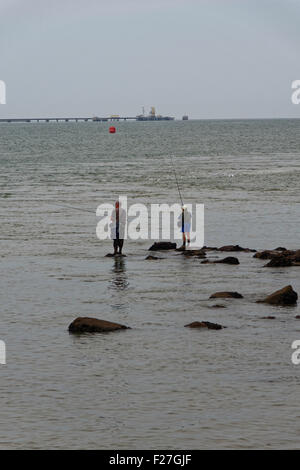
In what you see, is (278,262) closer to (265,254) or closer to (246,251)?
(265,254)

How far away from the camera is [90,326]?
661 inches

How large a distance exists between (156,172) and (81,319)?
49.8 metres

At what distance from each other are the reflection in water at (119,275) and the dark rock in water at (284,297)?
3.89 meters

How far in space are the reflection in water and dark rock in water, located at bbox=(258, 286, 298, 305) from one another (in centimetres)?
389

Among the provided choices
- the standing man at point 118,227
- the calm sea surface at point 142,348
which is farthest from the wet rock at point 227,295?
the standing man at point 118,227

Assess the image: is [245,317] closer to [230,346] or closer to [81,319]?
[230,346]

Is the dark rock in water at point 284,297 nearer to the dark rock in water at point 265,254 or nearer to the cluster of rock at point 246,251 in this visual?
the cluster of rock at point 246,251

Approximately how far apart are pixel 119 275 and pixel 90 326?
6355 millimetres

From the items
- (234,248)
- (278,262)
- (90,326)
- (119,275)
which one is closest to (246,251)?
Result: (234,248)

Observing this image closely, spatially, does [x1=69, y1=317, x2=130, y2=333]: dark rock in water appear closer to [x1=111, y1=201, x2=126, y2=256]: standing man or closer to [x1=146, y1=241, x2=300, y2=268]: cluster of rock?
[x1=146, y1=241, x2=300, y2=268]: cluster of rock

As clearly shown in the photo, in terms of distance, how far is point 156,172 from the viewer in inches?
2608

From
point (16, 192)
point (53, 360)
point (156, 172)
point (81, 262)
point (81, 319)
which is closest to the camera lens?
point (53, 360)

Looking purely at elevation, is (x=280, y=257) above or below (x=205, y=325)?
above
